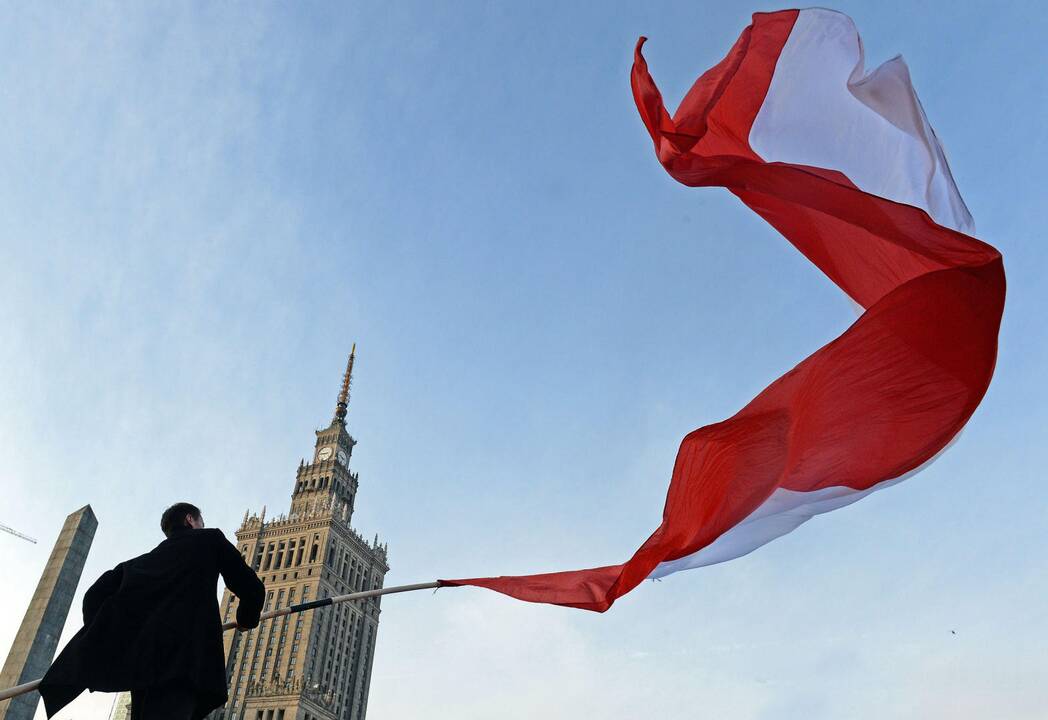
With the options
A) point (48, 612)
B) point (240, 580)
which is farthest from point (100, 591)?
point (48, 612)

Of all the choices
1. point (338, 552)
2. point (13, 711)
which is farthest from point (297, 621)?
point (13, 711)

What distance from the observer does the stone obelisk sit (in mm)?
32750

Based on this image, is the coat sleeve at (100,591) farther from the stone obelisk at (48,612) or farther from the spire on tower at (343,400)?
the spire on tower at (343,400)

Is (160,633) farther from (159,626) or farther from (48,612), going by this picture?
(48,612)

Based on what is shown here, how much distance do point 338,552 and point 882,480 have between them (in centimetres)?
7613

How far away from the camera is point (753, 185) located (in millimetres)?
8766

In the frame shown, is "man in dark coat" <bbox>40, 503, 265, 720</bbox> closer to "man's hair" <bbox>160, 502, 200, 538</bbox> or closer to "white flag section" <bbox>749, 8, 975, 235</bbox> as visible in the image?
"man's hair" <bbox>160, 502, 200, 538</bbox>

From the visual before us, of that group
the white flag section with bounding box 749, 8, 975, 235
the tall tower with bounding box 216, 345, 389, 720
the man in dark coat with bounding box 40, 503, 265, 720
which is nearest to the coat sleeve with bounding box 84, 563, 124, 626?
the man in dark coat with bounding box 40, 503, 265, 720

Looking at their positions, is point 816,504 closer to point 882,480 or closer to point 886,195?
point 882,480

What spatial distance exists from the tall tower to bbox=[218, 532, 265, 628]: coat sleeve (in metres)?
68.1

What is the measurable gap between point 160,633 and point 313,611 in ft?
240

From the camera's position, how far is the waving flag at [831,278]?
8078 millimetres

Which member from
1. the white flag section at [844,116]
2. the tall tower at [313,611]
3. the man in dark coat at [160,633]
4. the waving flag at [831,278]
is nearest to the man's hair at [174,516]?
the man in dark coat at [160,633]

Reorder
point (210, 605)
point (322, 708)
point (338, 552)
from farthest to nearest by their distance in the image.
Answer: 1. point (338, 552)
2. point (322, 708)
3. point (210, 605)
